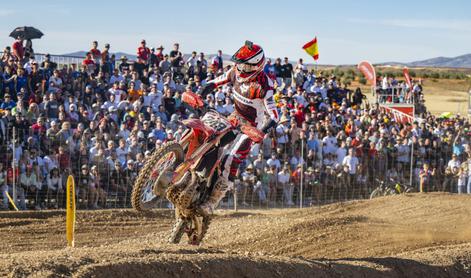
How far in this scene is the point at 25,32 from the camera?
21453 millimetres

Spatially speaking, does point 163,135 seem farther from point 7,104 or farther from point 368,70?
point 368,70

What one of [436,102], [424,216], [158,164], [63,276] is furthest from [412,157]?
[436,102]

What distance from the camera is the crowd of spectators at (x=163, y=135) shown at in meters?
17.1

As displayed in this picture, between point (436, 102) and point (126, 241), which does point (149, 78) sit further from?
point (436, 102)

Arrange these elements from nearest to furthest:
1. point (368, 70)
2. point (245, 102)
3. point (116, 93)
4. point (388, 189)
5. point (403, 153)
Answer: point (245, 102) < point (116, 93) < point (388, 189) < point (403, 153) < point (368, 70)

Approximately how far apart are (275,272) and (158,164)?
2.20m

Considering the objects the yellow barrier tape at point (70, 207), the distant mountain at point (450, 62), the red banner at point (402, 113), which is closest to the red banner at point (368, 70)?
the red banner at point (402, 113)

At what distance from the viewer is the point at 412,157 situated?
903 inches

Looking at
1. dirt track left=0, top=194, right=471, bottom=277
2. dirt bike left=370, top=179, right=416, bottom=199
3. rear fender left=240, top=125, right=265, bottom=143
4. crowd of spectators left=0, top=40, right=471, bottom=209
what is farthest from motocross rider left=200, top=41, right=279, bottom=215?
dirt bike left=370, top=179, right=416, bottom=199

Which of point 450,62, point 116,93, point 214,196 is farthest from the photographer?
point 450,62

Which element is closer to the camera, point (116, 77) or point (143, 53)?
point (116, 77)

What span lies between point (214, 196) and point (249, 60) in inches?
75.0

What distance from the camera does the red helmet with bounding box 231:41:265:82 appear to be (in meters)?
10.7

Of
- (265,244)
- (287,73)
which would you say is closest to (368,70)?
(287,73)
